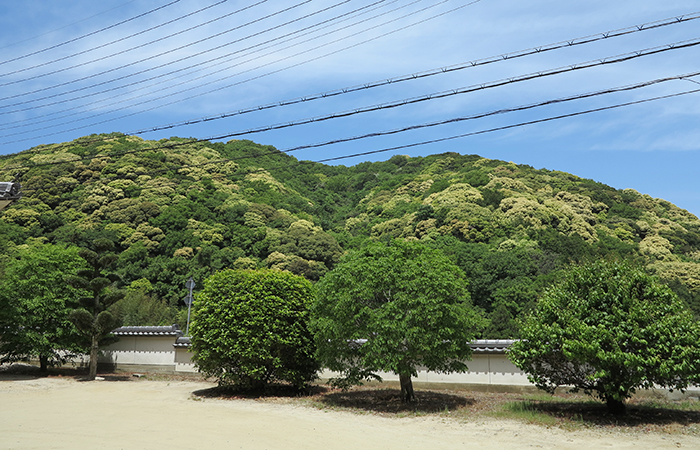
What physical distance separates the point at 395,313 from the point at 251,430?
404cm

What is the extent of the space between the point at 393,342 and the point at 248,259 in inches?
1424

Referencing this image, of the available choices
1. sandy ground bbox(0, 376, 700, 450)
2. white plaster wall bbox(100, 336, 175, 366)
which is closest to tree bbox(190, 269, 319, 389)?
sandy ground bbox(0, 376, 700, 450)

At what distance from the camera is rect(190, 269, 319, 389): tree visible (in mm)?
13766

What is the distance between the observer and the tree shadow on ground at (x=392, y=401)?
12.3m

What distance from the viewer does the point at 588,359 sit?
10.0 m

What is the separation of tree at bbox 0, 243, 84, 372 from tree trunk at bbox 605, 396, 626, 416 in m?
17.6

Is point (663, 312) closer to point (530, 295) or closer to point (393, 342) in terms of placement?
point (393, 342)

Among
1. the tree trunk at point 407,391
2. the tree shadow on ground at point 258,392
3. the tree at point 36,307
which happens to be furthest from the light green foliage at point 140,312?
the tree trunk at point 407,391

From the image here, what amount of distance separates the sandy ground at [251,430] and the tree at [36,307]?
18.2ft

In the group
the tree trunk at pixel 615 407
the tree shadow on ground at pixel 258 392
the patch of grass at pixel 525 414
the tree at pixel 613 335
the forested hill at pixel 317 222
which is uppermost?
the forested hill at pixel 317 222

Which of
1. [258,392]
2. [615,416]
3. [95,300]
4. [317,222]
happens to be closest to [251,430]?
[258,392]

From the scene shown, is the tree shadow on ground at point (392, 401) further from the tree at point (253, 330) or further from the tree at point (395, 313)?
the tree at point (253, 330)

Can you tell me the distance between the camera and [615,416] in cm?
1102

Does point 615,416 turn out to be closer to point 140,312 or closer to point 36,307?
point 36,307
